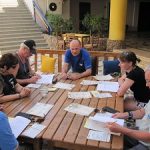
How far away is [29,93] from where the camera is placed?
328 cm

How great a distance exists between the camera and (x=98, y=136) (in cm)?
226

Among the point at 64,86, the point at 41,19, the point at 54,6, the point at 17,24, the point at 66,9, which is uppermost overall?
the point at 54,6

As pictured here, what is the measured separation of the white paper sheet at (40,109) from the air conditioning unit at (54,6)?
12.4 meters

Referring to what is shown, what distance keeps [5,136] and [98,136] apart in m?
0.80

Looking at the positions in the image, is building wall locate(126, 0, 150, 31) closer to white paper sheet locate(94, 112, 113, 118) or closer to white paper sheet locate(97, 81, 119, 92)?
white paper sheet locate(97, 81, 119, 92)

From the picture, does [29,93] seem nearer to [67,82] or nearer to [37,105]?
[37,105]

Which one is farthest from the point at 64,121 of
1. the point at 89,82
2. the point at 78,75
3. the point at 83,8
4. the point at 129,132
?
the point at 83,8

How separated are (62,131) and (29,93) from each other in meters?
1.06

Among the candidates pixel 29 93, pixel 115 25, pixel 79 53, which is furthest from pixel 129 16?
pixel 29 93

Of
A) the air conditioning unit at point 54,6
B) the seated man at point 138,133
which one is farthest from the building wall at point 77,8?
the seated man at point 138,133

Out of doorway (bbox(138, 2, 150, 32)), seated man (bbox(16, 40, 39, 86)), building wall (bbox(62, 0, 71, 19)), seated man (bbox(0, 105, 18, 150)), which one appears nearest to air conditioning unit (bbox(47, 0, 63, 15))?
building wall (bbox(62, 0, 71, 19))

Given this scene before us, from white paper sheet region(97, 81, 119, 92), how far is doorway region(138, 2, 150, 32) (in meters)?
15.9

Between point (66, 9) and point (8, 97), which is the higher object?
point (66, 9)

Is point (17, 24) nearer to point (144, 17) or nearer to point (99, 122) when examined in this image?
point (144, 17)
